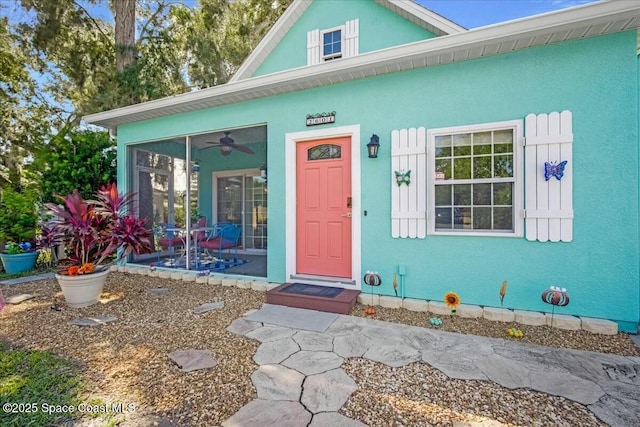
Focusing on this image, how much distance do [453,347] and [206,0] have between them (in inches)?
446

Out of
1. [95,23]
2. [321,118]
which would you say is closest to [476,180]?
[321,118]

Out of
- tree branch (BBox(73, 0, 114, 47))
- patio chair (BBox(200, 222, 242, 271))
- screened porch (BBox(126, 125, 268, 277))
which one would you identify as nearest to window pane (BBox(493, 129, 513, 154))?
screened porch (BBox(126, 125, 268, 277))

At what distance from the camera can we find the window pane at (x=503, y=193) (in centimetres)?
333

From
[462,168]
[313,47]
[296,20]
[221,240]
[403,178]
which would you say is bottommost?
[221,240]

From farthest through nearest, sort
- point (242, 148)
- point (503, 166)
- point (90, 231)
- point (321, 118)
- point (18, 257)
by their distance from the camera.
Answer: point (242, 148)
point (18, 257)
point (321, 118)
point (90, 231)
point (503, 166)

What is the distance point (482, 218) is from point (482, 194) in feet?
0.93

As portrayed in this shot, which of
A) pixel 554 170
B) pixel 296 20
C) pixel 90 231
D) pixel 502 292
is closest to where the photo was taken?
pixel 554 170

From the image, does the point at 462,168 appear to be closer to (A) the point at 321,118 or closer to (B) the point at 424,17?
(A) the point at 321,118

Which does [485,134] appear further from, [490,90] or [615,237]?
[615,237]

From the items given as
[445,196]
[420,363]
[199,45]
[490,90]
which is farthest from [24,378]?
[199,45]

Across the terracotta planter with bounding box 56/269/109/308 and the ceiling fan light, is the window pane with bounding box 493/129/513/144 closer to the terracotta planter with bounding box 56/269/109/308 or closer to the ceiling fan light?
the ceiling fan light

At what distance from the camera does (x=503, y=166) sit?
132 inches

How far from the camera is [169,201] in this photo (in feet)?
23.2

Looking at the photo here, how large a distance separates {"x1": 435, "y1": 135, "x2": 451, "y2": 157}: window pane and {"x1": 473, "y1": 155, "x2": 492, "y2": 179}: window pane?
0.32 m
